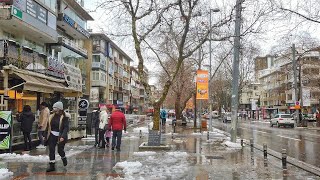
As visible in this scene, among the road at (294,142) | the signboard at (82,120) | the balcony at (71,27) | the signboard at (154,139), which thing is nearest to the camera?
the road at (294,142)

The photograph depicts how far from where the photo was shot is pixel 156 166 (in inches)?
444

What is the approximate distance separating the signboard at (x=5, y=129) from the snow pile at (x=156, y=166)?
174 inches

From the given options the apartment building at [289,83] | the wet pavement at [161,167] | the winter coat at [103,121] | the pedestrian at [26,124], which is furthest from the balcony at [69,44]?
the apartment building at [289,83]

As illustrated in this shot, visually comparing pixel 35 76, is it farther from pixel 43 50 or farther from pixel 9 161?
pixel 43 50

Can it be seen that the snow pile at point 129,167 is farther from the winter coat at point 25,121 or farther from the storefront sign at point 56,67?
the storefront sign at point 56,67

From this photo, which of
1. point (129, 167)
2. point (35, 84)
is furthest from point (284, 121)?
point (129, 167)

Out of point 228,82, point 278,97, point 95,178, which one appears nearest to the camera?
point 95,178

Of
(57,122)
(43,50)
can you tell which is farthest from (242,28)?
(43,50)

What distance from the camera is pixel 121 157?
13.3 meters

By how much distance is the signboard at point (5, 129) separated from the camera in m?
13.2

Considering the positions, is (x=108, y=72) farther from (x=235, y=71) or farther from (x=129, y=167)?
(x=129, y=167)

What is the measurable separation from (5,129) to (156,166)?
5653mm

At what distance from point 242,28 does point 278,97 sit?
310 ft

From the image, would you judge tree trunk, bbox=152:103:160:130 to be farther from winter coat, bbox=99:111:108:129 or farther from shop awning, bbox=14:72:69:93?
shop awning, bbox=14:72:69:93
